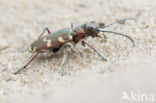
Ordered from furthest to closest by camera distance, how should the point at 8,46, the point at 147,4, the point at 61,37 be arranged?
the point at 147,4, the point at 8,46, the point at 61,37

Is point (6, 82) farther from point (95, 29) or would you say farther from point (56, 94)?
point (95, 29)

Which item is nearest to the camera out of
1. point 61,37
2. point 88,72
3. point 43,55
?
point 88,72

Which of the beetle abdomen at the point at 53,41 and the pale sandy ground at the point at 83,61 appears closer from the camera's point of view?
the pale sandy ground at the point at 83,61

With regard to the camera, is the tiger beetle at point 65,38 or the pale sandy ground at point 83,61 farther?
Answer: the tiger beetle at point 65,38

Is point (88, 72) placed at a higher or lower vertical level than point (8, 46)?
lower

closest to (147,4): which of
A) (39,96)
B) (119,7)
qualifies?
(119,7)

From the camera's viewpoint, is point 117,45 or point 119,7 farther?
point 119,7

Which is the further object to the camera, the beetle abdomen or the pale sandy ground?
the beetle abdomen

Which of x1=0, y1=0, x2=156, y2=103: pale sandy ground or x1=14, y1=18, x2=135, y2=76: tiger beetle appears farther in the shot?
x1=14, y1=18, x2=135, y2=76: tiger beetle
